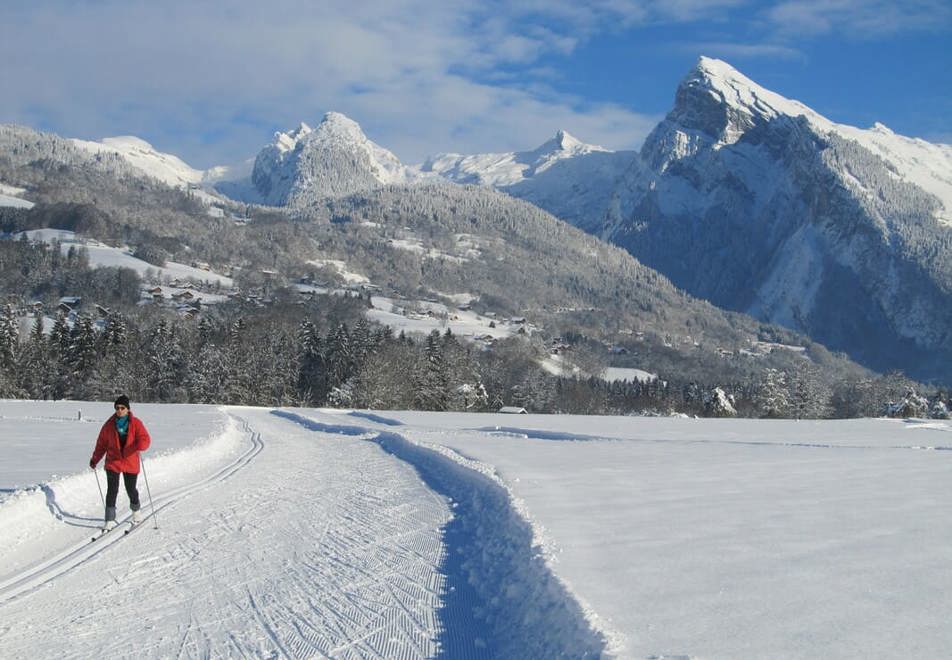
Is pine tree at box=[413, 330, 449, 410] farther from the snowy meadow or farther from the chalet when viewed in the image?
the chalet

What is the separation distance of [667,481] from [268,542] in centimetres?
829

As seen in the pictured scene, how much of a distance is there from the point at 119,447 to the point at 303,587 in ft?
16.5

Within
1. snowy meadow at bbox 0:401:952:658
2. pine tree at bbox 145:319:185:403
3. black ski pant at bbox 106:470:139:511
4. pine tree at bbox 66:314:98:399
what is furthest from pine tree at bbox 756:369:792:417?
black ski pant at bbox 106:470:139:511

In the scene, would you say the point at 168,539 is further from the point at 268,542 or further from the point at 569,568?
the point at 569,568

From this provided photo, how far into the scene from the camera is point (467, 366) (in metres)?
86.1

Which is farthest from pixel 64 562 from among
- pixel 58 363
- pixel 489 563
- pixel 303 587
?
pixel 58 363

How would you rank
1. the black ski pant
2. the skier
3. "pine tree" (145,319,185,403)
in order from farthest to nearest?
"pine tree" (145,319,185,403)
the skier
the black ski pant

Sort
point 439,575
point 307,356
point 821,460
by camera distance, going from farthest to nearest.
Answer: point 307,356
point 821,460
point 439,575

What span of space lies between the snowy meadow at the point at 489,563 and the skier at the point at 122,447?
0.71 metres

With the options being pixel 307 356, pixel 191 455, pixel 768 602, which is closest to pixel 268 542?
pixel 768 602

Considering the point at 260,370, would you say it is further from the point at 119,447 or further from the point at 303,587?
the point at 303,587

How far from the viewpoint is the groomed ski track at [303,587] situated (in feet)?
21.1

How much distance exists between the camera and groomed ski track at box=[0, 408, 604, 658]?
6.42 m

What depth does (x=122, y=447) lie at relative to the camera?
11.4 m
